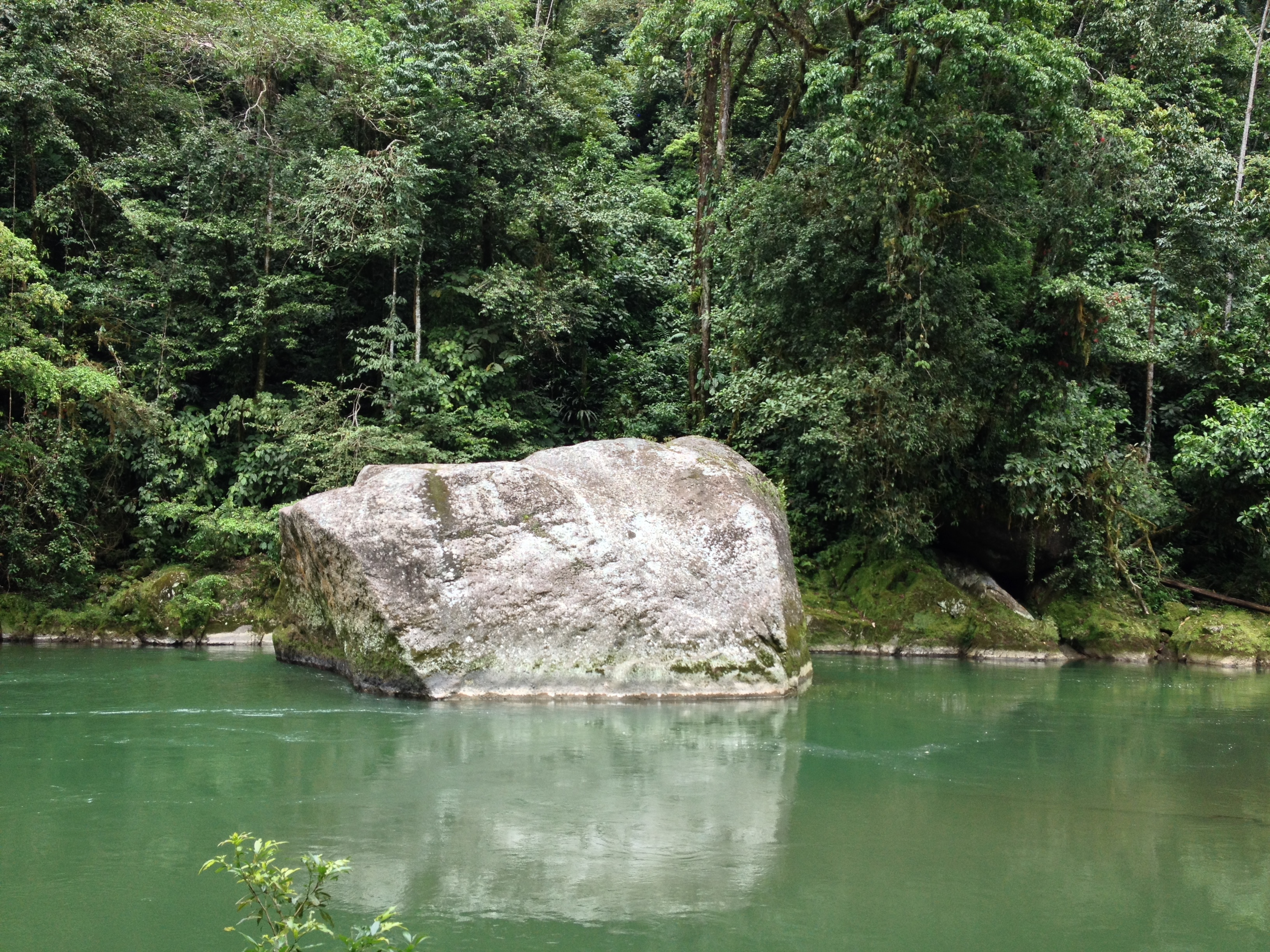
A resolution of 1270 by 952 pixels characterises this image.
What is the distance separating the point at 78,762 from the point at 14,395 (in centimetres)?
1142

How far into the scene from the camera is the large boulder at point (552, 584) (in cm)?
986

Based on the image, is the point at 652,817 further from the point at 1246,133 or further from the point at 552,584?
the point at 1246,133

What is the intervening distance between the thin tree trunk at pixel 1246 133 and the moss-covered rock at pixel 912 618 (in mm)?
8572

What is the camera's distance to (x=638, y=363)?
19922 mm

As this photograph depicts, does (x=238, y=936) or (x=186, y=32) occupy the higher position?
(x=186, y=32)

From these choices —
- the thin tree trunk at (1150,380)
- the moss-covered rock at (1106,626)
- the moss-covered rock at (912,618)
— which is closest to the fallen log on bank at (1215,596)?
the moss-covered rock at (1106,626)

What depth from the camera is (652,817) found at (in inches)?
234

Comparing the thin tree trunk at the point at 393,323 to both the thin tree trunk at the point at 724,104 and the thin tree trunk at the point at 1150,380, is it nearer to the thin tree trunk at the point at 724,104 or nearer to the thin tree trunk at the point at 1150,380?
the thin tree trunk at the point at 724,104

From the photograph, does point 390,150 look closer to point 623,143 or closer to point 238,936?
point 623,143

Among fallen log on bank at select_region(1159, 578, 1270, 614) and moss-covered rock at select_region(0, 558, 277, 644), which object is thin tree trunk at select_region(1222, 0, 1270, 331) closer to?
fallen log on bank at select_region(1159, 578, 1270, 614)

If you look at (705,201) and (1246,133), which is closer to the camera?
(705,201)

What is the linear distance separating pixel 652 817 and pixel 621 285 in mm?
15696

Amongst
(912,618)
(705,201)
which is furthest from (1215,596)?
(705,201)

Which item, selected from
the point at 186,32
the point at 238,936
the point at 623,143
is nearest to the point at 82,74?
the point at 186,32
